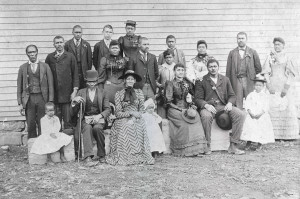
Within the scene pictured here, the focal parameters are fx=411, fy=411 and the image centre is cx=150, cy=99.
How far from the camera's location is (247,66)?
8.23 meters

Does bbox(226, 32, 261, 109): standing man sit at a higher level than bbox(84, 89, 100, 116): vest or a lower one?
higher

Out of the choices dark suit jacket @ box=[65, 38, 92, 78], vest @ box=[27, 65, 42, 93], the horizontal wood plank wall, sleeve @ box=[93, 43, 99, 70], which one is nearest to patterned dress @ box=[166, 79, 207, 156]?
sleeve @ box=[93, 43, 99, 70]

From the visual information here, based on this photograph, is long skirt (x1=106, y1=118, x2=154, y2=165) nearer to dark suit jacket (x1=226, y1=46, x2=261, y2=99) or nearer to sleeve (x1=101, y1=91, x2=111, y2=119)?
sleeve (x1=101, y1=91, x2=111, y2=119)

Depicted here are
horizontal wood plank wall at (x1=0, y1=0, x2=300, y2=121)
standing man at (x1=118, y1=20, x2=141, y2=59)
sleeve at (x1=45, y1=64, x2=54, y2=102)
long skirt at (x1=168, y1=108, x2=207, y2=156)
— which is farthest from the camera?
horizontal wood plank wall at (x1=0, y1=0, x2=300, y2=121)

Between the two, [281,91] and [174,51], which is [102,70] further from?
[281,91]

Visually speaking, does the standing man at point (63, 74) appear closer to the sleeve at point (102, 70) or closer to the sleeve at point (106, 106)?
the sleeve at point (102, 70)

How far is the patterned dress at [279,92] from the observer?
26.9 ft

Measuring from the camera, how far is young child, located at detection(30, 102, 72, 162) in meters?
6.59

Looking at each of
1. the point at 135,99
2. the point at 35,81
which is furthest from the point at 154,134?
the point at 35,81

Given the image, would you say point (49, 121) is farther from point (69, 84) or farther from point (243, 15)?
point (243, 15)

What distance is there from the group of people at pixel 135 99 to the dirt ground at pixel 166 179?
0.37m

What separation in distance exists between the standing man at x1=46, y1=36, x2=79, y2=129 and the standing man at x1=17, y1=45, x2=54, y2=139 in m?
0.22

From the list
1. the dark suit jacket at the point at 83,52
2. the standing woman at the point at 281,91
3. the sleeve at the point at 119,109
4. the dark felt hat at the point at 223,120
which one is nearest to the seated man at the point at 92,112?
the sleeve at the point at 119,109

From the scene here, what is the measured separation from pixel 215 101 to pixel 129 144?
189 cm
